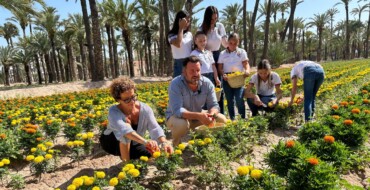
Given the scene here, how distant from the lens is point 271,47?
1150 inches

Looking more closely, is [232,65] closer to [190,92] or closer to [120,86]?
[190,92]

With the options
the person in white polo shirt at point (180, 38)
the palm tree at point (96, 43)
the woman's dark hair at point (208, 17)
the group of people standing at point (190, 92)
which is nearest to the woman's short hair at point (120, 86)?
the group of people standing at point (190, 92)

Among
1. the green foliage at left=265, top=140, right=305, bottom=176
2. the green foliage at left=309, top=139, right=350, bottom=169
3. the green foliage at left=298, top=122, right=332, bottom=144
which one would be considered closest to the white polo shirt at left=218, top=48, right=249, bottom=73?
the green foliage at left=298, top=122, right=332, bottom=144

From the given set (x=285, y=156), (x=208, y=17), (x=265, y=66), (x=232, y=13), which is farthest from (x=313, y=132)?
(x=232, y=13)

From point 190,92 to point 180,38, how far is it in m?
0.93

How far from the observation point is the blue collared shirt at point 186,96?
3.64m

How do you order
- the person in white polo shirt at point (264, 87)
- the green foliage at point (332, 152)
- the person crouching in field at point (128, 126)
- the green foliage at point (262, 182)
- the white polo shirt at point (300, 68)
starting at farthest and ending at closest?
1. the person in white polo shirt at point (264, 87)
2. the white polo shirt at point (300, 68)
3. the person crouching in field at point (128, 126)
4. the green foliage at point (332, 152)
5. the green foliage at point (262, 182)

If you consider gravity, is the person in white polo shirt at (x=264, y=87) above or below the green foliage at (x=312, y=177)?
above

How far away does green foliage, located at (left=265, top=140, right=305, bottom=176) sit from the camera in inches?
107

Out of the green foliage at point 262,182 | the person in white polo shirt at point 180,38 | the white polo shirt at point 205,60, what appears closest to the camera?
the green foliage at point 262,182

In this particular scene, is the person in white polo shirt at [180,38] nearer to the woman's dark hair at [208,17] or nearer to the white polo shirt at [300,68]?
the woman's dark hair at [208,17]

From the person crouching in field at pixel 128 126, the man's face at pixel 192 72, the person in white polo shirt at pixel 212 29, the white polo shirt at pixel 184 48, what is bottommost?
the person crouching in field at pixel 128 126

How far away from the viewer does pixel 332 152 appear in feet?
9.50

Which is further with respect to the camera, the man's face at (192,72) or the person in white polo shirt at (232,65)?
the person in white polo shirt at (232,65)
